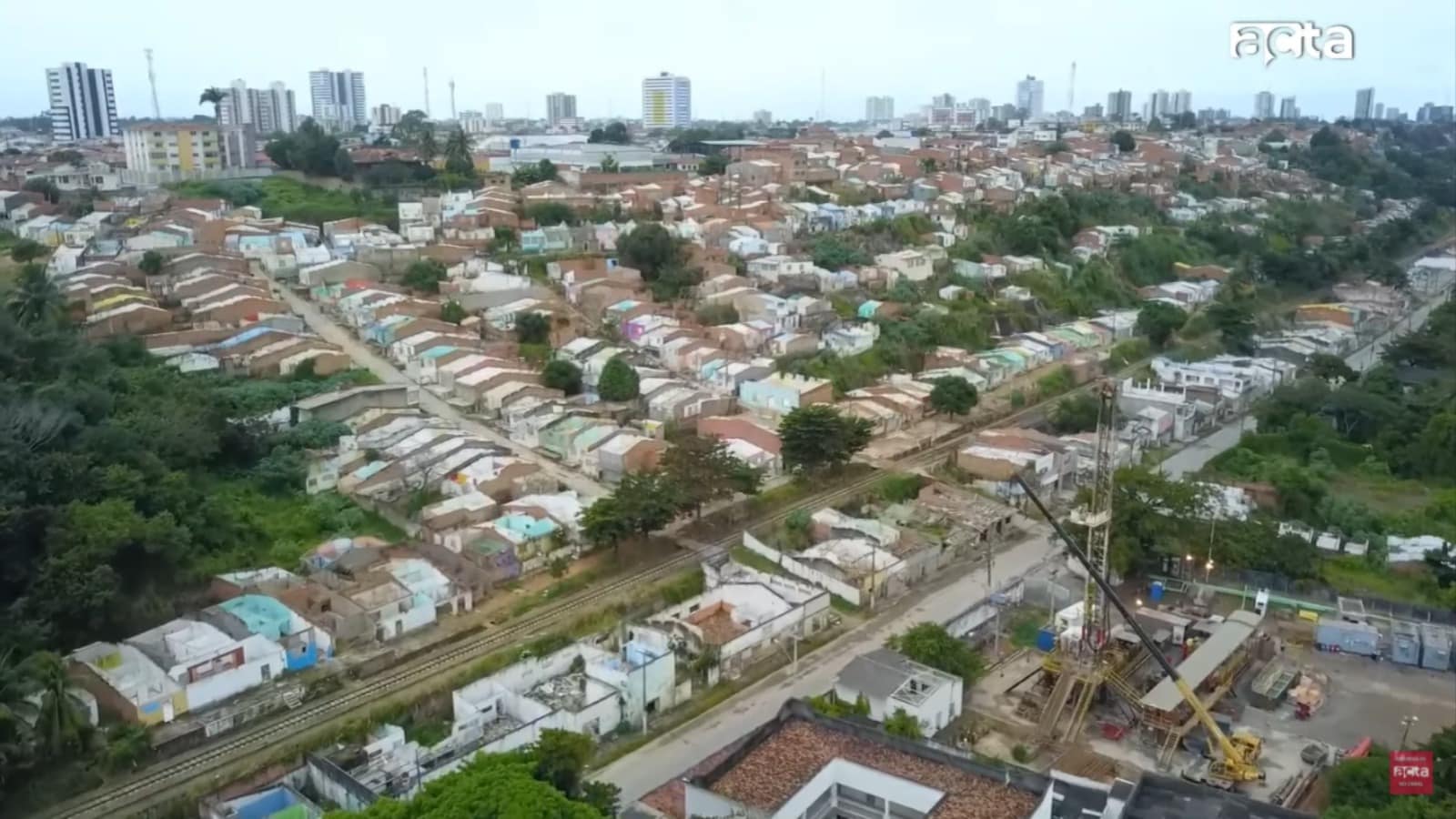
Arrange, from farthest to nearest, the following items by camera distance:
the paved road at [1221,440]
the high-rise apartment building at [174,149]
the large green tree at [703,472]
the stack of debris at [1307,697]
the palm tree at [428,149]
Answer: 1. the palm tree at [428,149]
2. the high-rise apartment building at [174,149]
3. the paved road at [1221,440]
4. the large green tree at [703,472]
5. the stack of debris at [1307,697]

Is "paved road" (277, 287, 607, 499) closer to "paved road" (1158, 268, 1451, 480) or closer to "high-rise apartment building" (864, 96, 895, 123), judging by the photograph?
"paved road" (1158, 268, 1451, 480)

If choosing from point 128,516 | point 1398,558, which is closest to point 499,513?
point 128,516

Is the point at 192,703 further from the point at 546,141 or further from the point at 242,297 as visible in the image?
the point at 546,141

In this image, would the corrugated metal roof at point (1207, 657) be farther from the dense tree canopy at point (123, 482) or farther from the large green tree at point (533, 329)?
the large green tree at point (533, 329)

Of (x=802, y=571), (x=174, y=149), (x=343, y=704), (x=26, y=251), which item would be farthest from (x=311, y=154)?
(x=343, y=704)

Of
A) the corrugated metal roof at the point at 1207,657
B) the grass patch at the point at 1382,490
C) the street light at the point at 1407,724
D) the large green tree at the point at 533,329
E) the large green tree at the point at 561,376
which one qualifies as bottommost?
the street light at the point at 1407,724

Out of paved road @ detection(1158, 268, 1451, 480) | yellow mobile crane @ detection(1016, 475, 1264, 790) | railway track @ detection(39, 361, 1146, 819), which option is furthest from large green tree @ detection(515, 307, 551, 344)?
yellow mobile crane @ detection(1016, 475, 1264, 790)

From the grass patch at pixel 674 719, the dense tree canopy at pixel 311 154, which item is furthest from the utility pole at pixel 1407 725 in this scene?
the dense tree canopy at pixel 311 154
